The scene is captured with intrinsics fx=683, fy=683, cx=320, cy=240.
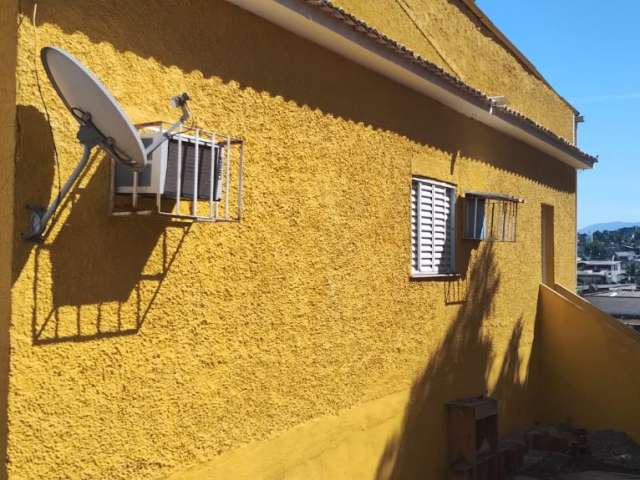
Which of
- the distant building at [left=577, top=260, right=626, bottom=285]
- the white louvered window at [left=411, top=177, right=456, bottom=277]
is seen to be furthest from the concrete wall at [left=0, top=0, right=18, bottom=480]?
the distant building at [left=577, top=260, right=626, bottom=285]

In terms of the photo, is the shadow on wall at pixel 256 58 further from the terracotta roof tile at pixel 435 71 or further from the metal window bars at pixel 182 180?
the metal window bars at pixel 182 180

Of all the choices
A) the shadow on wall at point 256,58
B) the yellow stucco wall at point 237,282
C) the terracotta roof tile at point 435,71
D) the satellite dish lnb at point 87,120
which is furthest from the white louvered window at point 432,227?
the satellite dish lnb at point 87,120

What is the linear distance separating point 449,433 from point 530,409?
12.0ft

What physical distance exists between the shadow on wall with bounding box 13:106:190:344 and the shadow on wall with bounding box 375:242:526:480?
3875mm

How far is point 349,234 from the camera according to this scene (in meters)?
6.73

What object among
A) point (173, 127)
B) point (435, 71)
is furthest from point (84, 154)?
point (435, 71)

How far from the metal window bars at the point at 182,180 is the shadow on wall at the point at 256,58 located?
55 cm

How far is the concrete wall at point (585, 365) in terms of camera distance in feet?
37.2

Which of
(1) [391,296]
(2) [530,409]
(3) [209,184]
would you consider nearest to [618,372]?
(2) [530,409]

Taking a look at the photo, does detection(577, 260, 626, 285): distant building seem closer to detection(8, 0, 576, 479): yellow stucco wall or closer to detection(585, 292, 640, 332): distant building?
detection(585, 292, 640, 332): distant building

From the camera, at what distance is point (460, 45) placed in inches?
400

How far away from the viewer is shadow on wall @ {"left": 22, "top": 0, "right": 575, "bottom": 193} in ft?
14.1

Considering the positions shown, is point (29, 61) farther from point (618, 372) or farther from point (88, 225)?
point (618, 372)

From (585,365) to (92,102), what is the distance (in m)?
10.5
